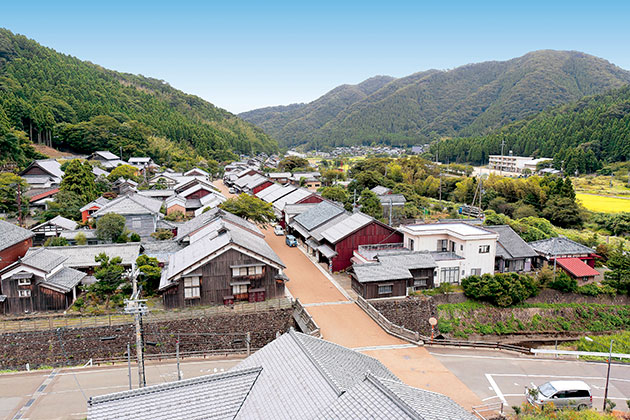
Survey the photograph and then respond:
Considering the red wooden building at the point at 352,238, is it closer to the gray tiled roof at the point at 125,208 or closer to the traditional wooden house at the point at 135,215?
the traditional wooden house at the point at 135,215

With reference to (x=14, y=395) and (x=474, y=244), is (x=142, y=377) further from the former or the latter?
(x=474, y=244)

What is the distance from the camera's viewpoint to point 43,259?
70.7 ft

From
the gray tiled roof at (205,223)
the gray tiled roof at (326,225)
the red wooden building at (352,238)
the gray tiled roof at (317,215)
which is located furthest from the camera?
the gray tiled roof at (317,215)

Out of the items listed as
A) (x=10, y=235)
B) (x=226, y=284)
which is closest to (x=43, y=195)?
(x=10, y=235)

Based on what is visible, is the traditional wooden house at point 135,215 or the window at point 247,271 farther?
the traditional wooden house at point 135,215

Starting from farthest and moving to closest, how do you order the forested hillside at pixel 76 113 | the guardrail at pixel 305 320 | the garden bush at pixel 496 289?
the forested hillside at pixel 76 113 → the garden bush at pixel 496 289 → the guardrail at pixel 305 320

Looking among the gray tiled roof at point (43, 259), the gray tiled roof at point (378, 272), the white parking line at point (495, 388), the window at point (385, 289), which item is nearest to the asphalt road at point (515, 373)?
the white parking line at point (495, 388)

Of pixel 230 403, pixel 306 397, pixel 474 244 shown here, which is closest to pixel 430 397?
pixel 306 397

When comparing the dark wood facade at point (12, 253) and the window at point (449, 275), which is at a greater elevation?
the dark wood facade at point (12, 253)

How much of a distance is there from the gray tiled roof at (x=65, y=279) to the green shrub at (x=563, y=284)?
28177mm

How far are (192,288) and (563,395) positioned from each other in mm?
16527

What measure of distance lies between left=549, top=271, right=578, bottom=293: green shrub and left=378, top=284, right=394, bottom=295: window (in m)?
11.1

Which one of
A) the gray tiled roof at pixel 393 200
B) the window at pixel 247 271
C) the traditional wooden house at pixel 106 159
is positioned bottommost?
the window at pixel 247 271

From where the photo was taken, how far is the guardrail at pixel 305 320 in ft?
60.9
